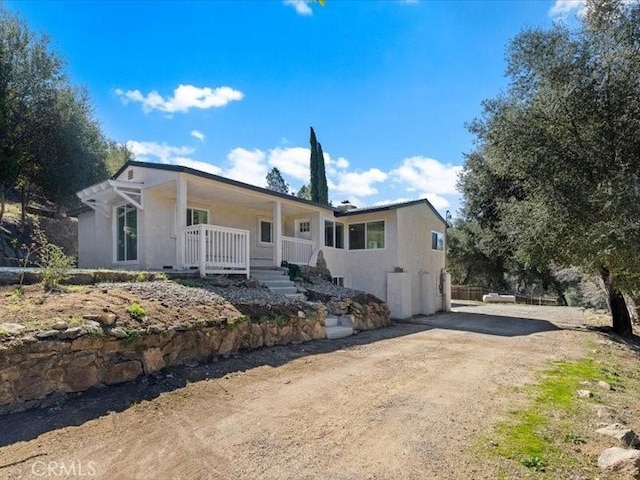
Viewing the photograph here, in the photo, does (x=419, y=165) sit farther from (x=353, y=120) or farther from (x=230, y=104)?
(x=230, y=104)

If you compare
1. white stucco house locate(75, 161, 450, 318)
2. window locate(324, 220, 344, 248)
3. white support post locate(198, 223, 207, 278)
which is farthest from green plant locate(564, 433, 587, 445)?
window locate(324, 220, 344, 248)

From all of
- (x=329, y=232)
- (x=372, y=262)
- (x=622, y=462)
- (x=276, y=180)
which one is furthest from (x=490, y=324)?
(x=276, y=180)

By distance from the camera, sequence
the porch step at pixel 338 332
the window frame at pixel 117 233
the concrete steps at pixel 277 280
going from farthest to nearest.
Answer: the window frame at pixel 117 233 → the concrete steps at pixel 277 280 → the porch step at pixel 338 332

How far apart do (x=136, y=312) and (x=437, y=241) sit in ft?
50.9

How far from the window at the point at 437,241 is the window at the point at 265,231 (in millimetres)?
7829

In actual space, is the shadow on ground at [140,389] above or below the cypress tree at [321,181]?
below

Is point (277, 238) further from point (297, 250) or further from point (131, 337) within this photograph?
point (131, 337)

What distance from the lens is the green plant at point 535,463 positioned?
127 inches

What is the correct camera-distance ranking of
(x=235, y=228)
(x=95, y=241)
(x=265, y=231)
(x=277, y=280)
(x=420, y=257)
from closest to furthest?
(x=277, y=280) → (x=235, y=228) → (x=95, y=241) → (x=265, y=231) → (x=420, y=257)

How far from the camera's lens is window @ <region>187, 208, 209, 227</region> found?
12.6 metres


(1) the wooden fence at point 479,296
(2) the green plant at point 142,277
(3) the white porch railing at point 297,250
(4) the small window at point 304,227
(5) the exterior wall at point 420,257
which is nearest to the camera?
(2) the green plant at point 142,277

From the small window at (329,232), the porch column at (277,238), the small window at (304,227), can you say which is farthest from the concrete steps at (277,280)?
the small window at (304,227)

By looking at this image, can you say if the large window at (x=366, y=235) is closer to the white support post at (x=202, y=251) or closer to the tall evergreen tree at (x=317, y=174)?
the white support post at (x=202, y=251)

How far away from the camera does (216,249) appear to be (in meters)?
10.1
